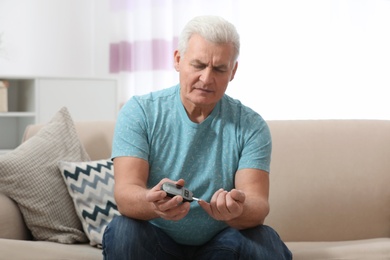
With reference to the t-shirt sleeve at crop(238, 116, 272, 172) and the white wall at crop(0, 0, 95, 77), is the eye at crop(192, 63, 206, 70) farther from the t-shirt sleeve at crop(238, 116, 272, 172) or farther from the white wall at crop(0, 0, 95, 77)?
the white wall at crop(0, 0, 95, 77)

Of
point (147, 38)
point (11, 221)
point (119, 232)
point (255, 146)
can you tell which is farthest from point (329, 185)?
point (147, 38)

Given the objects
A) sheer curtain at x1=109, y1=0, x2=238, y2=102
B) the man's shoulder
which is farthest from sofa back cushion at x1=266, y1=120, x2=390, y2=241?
sheer curtain at x1=109, y1=0, x2=238, y2=102

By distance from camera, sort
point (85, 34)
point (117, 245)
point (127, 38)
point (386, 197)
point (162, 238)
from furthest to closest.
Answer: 1. point (85, 34)
2. point (127, 38)
3. point (386, 197)
4. point (162, 238)
5. point (117, 245)

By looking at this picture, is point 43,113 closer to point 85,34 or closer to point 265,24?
point 85,34

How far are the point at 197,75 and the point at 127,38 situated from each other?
2.58 m

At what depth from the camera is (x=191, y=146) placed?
1701 mm

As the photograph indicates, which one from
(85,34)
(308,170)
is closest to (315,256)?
(308,170)

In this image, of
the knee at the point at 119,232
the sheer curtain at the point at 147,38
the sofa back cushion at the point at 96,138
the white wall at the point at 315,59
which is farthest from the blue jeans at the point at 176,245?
the sheer curtain at the point at 147,38

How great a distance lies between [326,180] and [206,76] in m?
0.76

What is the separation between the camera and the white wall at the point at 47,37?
4.27 meters

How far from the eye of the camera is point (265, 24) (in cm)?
362

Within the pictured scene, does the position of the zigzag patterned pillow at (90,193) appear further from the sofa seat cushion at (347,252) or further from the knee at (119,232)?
the sofa seat cushion at (347,252)

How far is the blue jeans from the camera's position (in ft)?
4.98

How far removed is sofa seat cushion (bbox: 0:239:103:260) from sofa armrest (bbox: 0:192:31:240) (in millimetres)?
101
